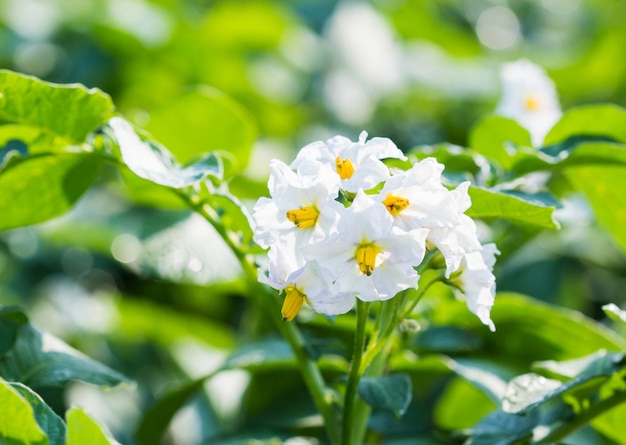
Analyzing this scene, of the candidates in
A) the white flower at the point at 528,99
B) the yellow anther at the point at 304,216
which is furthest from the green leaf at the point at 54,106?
the white flower at the point at 528,99

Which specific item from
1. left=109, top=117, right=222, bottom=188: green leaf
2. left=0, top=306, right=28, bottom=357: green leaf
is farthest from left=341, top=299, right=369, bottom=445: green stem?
left=0, top=306, right=28, bottom=357: green leaf

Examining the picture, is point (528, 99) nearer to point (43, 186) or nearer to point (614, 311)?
point (614, 311)

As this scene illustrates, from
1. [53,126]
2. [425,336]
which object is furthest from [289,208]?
[425,336]

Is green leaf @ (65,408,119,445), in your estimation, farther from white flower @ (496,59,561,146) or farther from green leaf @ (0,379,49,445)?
white flower @ (496,59,561,146)

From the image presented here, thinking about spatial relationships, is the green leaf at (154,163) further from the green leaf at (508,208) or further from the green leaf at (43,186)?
the green leaf at (508,208)

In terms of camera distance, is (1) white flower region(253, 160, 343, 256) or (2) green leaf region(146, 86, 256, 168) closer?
(1) white flower region(253, 160, 343, 256)
